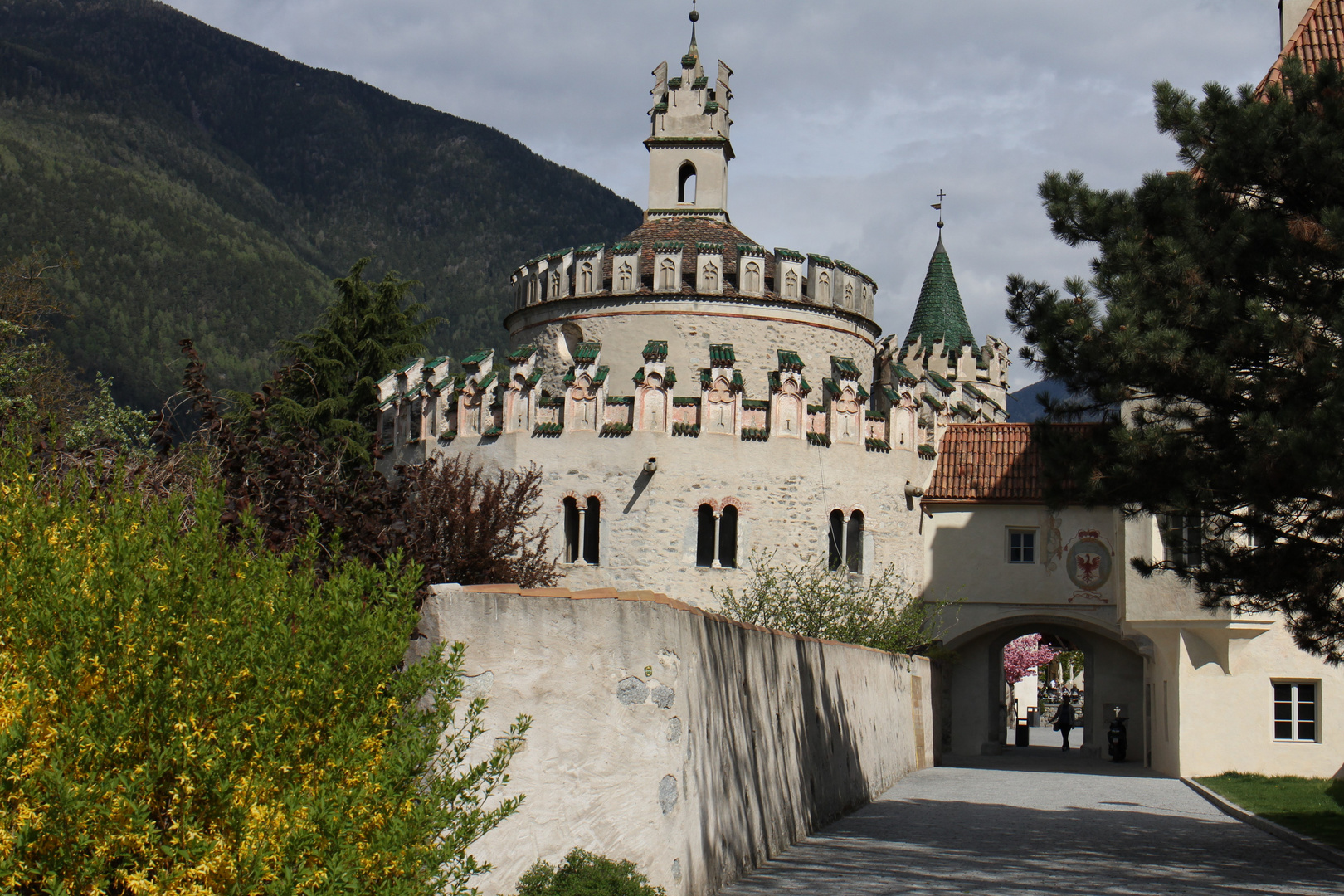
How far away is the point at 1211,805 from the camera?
20.0 m

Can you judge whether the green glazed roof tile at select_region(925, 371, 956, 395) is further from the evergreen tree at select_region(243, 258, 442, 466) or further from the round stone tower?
the evergreen tree at select_region(243, 258, 442, 466)

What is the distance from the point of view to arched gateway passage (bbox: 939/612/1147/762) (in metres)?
32.6

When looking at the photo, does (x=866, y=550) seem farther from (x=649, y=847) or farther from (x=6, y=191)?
(x=6, y=191)

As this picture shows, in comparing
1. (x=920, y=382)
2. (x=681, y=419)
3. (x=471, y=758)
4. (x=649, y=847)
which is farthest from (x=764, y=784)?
(x=920, y=382)

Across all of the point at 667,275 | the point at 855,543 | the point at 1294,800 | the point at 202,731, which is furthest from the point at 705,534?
the point at 202,731

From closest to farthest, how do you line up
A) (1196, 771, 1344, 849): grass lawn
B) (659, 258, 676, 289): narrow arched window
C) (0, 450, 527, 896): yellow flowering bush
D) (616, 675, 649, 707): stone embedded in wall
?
(0, 450, 527, 896): yellow flowering bush, (616, 675, 649, 707): stone embedded in wall, (1196, 771, 1344, 849): grass lawn, (659, 258, 676, 289): narrow arched window

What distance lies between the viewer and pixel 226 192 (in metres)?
122

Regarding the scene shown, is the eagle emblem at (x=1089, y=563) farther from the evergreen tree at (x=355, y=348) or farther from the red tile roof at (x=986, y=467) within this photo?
the evergreen tree at (x=355, y=348)

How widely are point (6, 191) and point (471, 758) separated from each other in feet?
306

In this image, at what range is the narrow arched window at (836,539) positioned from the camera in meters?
29.3

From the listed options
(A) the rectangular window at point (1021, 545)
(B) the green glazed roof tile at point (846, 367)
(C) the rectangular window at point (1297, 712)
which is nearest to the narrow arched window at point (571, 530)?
(B) the green glazed roof tile at point (846, 367)

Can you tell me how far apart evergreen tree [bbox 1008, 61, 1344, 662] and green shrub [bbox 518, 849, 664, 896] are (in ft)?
18.3

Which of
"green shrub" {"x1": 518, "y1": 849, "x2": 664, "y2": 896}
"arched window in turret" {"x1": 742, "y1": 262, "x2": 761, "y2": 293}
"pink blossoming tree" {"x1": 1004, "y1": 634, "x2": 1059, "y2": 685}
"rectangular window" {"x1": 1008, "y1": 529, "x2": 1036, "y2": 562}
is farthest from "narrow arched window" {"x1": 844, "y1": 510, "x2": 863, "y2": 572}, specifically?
"pink blossoming tree" {"x1": 1004, "y1": 634, "x2": 1059, "y2": 685}

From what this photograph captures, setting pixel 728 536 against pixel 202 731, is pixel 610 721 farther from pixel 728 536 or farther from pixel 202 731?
pixel 728 536
